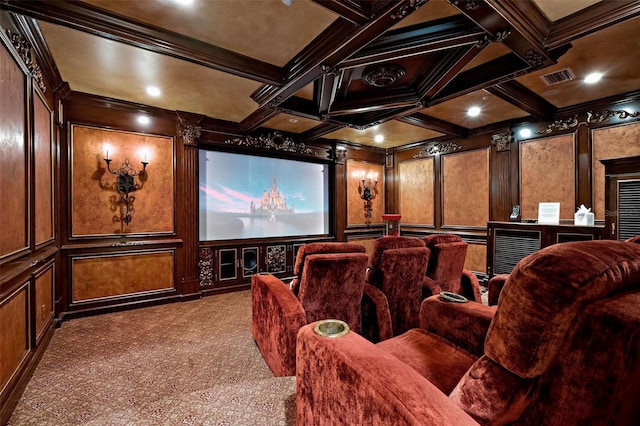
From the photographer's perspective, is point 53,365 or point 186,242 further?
point 186,242

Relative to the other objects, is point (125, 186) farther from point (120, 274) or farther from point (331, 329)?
point (331, 329)

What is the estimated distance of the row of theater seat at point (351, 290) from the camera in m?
1.96

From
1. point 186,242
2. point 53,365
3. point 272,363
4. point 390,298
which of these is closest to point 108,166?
point 186,242

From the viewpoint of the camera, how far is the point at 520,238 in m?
3.88

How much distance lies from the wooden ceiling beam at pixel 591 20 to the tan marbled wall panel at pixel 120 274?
478cm

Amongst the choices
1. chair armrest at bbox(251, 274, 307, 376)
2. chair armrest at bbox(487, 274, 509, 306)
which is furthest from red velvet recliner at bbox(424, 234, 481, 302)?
chair armrest at bbox(251, 274, 307, 376)

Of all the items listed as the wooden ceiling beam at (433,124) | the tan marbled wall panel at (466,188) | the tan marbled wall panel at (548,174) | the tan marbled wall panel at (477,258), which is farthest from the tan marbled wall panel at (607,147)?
the wooden ceiling beam at (433,124)

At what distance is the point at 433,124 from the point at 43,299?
5194 millimetres

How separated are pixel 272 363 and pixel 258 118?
3.14 metres

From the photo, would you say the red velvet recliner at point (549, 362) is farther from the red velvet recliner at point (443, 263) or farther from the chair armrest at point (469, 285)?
the chair armrest at point (469, 285)

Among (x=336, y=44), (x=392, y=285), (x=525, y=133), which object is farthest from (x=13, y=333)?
(x=525, y=133)

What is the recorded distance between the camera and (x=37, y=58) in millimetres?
2393

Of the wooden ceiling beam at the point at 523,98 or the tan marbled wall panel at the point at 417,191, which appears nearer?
the wooden ceiling beam at the point at 523,98

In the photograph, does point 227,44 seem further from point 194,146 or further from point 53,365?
point 53,365
